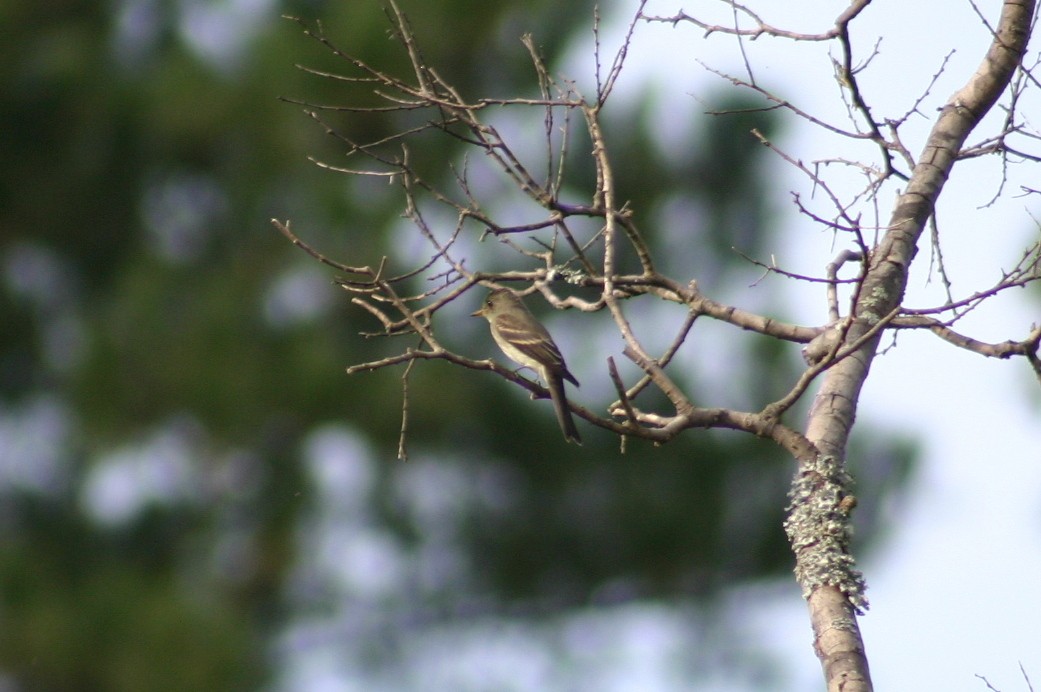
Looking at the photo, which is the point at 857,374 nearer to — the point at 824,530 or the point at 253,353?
the point at 824,530

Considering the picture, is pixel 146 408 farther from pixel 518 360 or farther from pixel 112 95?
pixel 518 360

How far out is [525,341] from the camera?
21.1ft

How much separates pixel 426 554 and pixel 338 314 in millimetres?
2309

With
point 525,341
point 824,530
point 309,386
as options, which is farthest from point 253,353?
point 824,530

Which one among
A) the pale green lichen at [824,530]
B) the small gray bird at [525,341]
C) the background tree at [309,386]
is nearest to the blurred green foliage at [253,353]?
the background tree at [309,386]

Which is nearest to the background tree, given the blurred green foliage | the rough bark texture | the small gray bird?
the blurred green foliage

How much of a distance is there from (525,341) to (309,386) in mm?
4970

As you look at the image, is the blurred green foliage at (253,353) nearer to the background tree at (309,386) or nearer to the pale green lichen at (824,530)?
the background tree at (309,386)

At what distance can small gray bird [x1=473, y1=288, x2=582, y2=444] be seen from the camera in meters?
6.09

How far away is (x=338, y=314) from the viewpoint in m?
11.4

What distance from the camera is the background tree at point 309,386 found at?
11.0 m

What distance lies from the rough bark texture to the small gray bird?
1.74 meters

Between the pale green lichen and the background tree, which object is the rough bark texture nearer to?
the pale green lichen

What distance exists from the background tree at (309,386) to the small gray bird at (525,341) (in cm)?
332
